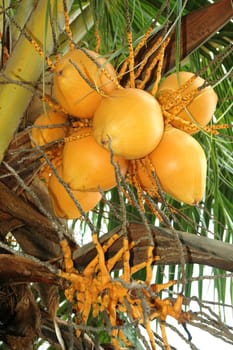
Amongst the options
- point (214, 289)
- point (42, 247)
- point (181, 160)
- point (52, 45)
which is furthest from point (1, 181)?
point (214, 289)

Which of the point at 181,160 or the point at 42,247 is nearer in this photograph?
the point at 181,160

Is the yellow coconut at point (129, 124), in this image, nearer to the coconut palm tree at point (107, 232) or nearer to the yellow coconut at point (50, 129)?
the coconut palm tree at point (107, 232)

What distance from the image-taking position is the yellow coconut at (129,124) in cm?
73

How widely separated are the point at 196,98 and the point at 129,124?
166mm

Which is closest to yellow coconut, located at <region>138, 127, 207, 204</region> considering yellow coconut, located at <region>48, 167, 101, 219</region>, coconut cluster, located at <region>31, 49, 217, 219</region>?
coconut cluster, located at <region>31, 49, 217, 219</region>

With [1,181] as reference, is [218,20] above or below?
above

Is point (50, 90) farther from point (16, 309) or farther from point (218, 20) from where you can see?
point (16, 309)

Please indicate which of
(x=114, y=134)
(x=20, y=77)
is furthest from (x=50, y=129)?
(x=114, y=134)

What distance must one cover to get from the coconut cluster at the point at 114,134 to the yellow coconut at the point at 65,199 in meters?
0.08

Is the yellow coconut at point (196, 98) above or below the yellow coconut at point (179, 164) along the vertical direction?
above

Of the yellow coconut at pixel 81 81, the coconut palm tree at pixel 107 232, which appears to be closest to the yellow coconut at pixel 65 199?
the coconut palm tree at pixel 107 232

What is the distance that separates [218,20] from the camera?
0.87 m

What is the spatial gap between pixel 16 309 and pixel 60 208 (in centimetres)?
26

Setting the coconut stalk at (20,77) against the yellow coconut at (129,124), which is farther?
the coconut stalk at (20,77)
